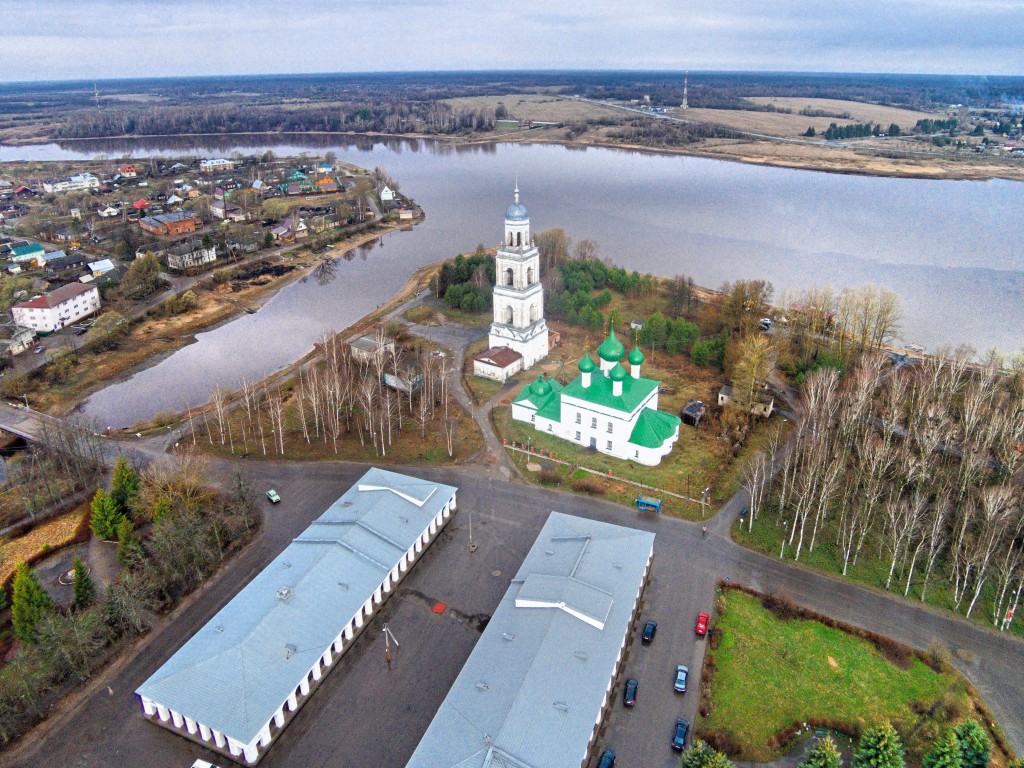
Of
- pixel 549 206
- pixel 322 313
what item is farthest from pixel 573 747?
pixel 549 206

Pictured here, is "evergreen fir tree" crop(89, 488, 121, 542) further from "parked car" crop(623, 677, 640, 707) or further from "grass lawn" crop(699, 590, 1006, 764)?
"grass lawn" crop(699, 590, 1006, 764)

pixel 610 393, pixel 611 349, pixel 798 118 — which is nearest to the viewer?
pixel 611 349

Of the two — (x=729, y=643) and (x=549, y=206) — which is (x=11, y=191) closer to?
(x=549, y=206)

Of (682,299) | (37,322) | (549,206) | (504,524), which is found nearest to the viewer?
(504,524)

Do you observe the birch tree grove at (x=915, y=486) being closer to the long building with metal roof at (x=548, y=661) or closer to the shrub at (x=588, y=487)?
the shrub at (x=588, y=487)

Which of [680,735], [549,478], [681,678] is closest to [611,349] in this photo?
[549,478]

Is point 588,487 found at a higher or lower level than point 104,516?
lower

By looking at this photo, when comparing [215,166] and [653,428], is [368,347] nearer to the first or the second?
[653,428]

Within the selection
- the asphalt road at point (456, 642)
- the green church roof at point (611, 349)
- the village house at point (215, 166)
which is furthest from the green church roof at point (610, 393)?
the village house at point (215, 166)
